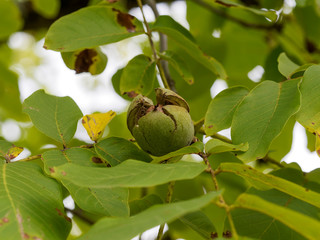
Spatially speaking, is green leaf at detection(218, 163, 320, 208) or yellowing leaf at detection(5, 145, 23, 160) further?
yellowing leaf at detection(5, 145, 23, 160)

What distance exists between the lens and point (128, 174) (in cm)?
92

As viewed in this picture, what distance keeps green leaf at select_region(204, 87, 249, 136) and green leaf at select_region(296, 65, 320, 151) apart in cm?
19

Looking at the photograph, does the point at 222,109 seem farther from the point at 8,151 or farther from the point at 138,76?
the point at 8,151

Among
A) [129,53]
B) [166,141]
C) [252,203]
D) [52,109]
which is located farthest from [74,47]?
[129,53]

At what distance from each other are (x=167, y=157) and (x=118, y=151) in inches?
7.4

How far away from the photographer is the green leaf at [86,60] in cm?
176

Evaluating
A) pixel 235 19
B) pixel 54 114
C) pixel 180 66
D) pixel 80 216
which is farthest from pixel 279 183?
pixel 235 19

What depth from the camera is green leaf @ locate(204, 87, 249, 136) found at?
4.26ft

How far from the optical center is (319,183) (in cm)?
147

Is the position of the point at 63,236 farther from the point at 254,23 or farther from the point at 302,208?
the point at 254,23

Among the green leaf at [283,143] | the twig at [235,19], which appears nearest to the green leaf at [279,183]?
the green leaf at [283,143]

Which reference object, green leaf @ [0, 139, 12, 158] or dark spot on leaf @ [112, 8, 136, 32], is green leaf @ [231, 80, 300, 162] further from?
green leaf @ [0, 139, 12, 158]

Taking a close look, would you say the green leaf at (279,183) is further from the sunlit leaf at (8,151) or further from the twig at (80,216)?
the twig at (80,216)

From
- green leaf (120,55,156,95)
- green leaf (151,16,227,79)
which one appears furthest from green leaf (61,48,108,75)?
green leaf (151,16,227,79)
